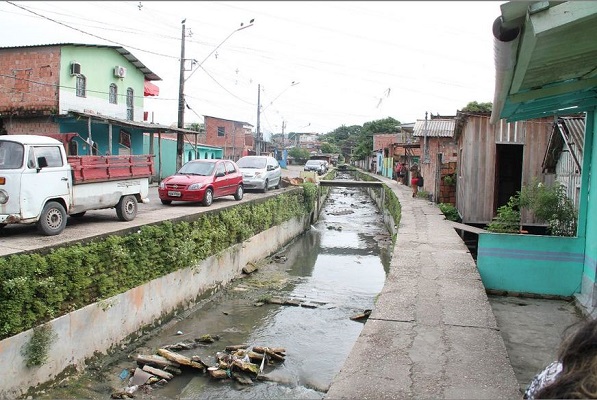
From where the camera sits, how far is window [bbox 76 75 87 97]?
75.6ft

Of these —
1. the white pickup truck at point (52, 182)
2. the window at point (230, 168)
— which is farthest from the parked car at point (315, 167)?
the white pickup truck at point (52, 182)

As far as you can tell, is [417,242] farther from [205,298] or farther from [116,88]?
[116,88]

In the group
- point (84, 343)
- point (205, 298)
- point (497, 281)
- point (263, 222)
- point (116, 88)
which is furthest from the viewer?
point (116, 88)

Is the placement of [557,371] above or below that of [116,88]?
below

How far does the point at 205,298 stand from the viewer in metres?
13.1

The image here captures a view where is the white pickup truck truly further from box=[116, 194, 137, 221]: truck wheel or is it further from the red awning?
the red awning

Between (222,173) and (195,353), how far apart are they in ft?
27.1

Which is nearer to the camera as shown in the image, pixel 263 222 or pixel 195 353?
pixel 195 353

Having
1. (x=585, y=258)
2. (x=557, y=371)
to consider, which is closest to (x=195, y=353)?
(x=585, y=258)

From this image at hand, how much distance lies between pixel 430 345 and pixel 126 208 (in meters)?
7.71

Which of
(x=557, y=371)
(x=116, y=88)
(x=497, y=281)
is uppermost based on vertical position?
(x=116, y=88)

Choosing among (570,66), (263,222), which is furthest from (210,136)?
(570,66)

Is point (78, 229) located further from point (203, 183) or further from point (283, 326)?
point (203, 183)

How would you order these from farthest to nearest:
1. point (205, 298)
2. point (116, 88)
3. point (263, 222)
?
point (116, 88), point (263, 222), point (205, 298)
